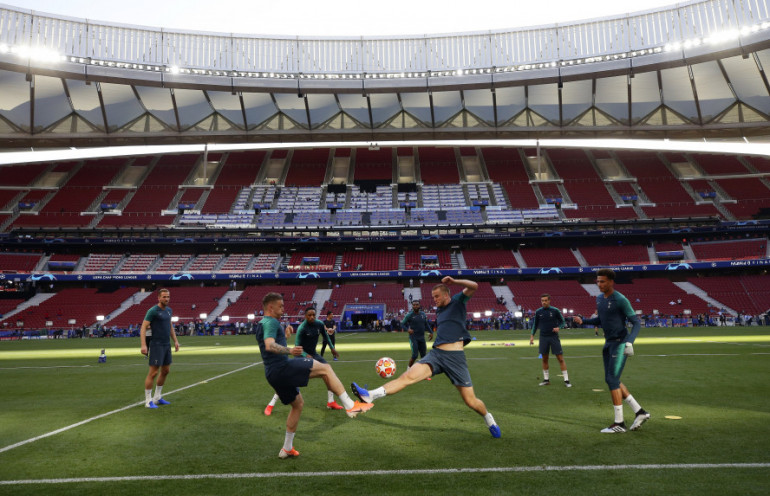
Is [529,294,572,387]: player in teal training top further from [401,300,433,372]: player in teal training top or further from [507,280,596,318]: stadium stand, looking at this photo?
[507,280,596,318]: stadium stand

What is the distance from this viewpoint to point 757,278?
45750 mm

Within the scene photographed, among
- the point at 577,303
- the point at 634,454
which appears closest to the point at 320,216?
the point at 577,303

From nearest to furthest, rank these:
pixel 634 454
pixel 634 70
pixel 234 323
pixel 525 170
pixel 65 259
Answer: pixel 634 454
pixel 634 70
pixel 234 323
pixel 65 259
pixel 525 170

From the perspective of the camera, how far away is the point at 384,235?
5444 cm

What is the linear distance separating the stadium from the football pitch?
6 centimetres

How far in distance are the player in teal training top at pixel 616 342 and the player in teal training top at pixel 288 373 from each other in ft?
12.8

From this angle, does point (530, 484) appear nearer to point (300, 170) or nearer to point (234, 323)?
point (234, 323)

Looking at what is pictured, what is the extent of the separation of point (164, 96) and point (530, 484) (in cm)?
4119

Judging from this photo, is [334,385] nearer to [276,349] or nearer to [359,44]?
[276,349]

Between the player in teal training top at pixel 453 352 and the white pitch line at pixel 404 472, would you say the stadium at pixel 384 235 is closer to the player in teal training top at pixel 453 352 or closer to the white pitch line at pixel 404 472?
the white pitch line at pixel 404 472

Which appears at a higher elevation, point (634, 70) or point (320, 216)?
point (634, 70)

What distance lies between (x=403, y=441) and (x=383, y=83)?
1329 inches

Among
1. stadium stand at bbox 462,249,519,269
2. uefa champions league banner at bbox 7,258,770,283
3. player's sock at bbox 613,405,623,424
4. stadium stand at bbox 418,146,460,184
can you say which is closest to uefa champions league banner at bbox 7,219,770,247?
stadium stand at bbox 462,249,519,269

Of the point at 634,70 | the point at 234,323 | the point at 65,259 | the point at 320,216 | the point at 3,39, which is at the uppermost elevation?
the point at 3,39
